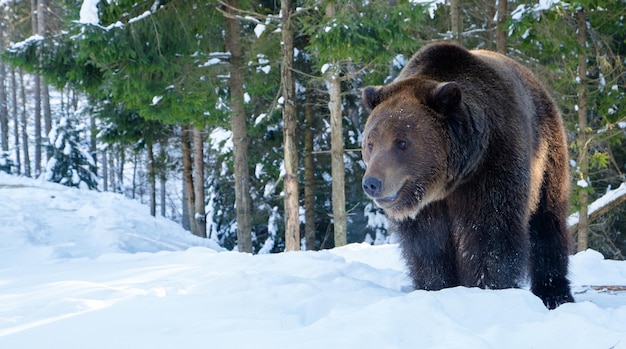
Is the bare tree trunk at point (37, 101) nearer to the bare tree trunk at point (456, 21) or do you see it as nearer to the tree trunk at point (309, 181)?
the tree trunk at point (309, 181)

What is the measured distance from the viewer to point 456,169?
396 cm

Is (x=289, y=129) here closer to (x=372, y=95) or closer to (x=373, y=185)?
(x=372, y=95)

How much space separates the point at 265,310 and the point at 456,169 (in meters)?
1.62

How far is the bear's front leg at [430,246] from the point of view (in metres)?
4.25

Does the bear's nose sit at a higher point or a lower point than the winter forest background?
lower

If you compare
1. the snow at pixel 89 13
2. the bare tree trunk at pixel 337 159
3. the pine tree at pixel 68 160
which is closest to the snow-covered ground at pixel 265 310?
the snow at pixel 89 13

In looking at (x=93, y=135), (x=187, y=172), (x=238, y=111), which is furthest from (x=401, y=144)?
(x=93, y=135)

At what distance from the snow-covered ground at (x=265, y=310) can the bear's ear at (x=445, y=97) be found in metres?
1.19

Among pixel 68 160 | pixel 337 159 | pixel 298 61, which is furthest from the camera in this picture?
pixel 68 160

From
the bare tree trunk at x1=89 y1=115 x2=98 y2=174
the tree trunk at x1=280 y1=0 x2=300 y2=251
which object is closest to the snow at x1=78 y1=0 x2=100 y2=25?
the tree trunk at x1=280 y1=0 x2=300 y2=251

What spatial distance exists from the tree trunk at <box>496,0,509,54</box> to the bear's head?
7985 mm

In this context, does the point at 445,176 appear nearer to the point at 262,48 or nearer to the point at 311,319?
the point at 311,319

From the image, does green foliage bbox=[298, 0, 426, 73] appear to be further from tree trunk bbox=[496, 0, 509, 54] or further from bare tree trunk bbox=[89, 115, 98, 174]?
bare tree trunk bbox=[89, 115, 98, 174]

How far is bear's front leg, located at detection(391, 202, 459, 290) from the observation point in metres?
4.25
